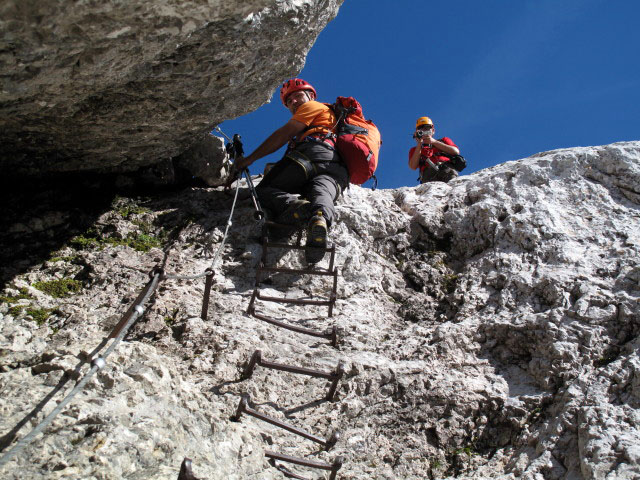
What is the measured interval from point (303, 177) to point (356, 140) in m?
0.93

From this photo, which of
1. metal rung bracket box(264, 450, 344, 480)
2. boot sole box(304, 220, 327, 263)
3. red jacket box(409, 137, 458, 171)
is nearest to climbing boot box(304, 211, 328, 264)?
boot sole box(304, 220, 327, 263)

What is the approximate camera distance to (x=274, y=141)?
7.72 meters

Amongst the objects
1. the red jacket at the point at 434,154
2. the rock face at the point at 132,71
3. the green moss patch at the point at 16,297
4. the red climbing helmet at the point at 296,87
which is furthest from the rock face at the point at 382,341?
the red jacket at the point at 434,154

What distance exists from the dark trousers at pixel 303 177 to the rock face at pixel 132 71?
0.89 m

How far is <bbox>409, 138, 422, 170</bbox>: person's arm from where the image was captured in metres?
11.1

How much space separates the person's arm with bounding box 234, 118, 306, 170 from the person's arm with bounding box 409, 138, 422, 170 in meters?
3.97

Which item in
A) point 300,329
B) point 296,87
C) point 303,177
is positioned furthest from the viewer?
point 296,87

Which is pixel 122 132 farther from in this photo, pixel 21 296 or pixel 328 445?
pixel 328 445

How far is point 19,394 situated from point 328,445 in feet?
7.63

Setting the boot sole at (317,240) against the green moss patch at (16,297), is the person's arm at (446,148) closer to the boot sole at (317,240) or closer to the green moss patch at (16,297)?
the boot sole at (317,240)

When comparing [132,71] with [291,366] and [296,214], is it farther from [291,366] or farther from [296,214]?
[291,366]

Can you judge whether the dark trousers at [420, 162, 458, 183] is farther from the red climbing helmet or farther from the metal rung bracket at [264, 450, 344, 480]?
the metal rung bracket at [264, 450, 344, 480]

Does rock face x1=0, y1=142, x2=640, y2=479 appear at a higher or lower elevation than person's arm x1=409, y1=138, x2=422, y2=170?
lower

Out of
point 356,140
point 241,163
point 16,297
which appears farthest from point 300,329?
point 356,140
